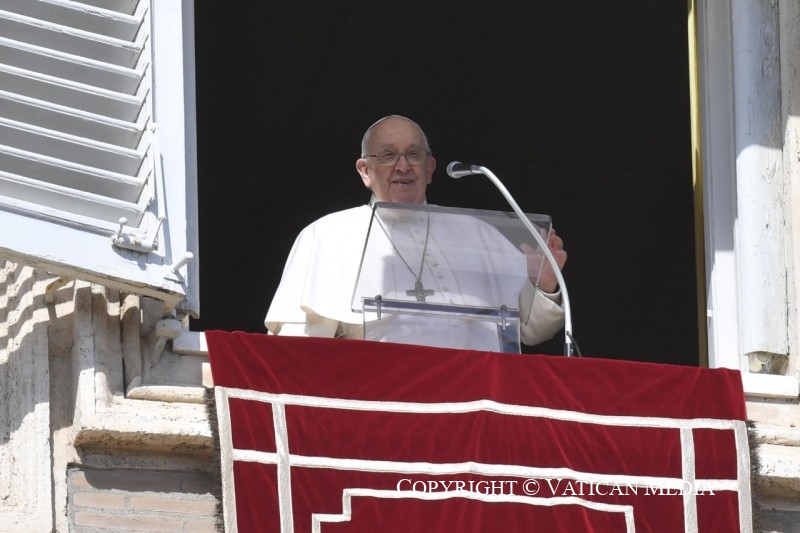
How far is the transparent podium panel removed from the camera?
5.85m

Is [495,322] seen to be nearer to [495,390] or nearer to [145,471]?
[495,390]

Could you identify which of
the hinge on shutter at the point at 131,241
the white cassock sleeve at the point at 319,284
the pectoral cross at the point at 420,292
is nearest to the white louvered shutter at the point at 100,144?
the hinge on shutter at the point at 131,241

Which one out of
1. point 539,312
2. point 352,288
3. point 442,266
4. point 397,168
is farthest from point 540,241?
point 397,168

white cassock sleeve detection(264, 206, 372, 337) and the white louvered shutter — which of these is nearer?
the white louvered shutter

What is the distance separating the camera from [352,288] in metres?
6.22

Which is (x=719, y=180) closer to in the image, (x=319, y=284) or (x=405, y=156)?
(x=405, y=156)

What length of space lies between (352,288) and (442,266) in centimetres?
40

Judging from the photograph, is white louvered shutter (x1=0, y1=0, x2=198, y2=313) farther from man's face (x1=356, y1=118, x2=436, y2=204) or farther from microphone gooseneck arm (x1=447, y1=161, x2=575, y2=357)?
man's face (x1=356, y1=118, x2=436, y2=204)

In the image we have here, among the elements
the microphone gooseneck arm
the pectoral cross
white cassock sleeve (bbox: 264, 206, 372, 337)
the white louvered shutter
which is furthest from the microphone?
the white louvered shutter

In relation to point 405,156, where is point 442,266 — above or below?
below

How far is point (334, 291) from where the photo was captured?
6.20 metres

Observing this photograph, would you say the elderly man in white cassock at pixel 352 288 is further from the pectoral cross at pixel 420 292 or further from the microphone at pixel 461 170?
the microphone at pixel 461 170

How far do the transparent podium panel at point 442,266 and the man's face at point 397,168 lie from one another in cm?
74

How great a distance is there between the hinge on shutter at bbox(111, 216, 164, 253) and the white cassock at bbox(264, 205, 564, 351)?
58 centimetres
